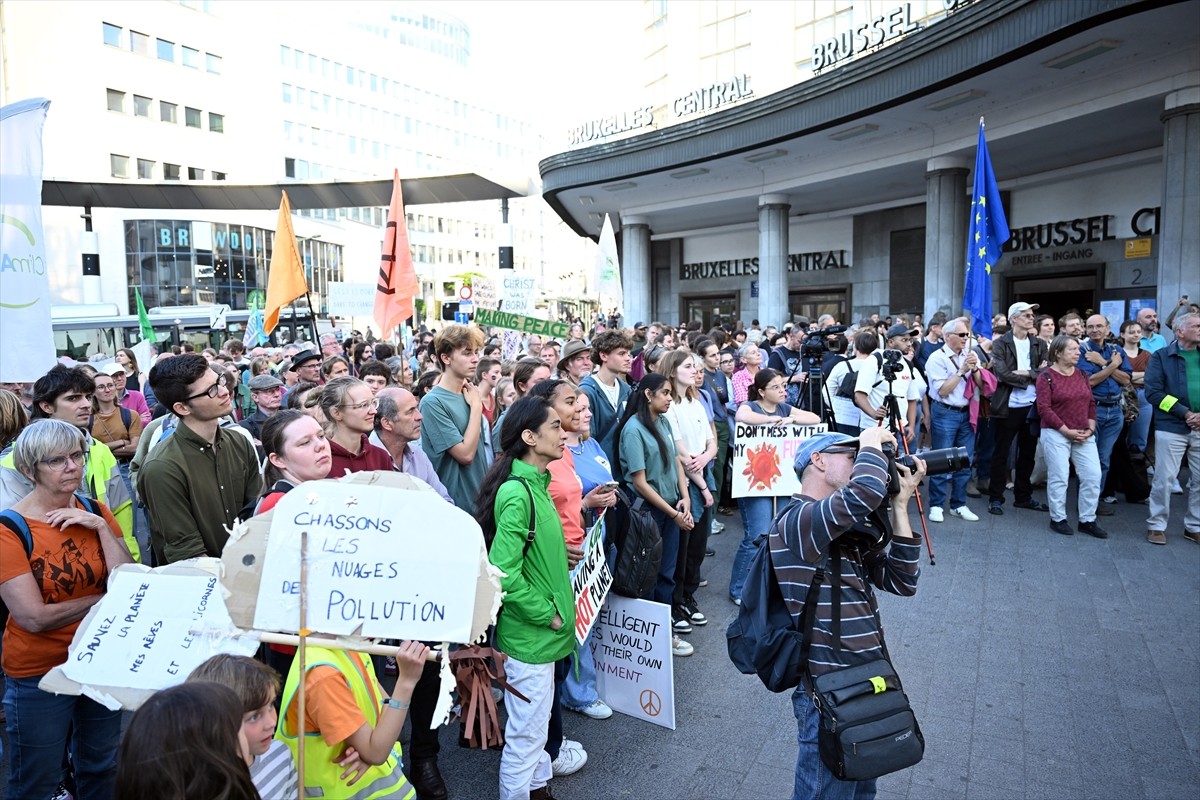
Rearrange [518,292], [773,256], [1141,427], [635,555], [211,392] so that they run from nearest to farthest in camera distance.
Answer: [211,392]
[635,555]
[1141,427]
[518,292]
[773,256]

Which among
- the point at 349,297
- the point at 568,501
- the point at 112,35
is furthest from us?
the point at 112,35

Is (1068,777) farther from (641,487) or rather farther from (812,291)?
(812,291)

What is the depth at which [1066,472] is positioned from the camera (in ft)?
25.4

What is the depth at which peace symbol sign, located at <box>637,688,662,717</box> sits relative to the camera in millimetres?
4172

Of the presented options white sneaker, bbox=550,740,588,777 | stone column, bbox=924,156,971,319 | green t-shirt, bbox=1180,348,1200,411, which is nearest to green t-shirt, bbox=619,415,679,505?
white sneaker, bbox=550,740,588,777

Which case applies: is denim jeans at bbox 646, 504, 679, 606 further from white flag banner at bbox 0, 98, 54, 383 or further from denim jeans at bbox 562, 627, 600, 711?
white flag banner at bbox 0, 98, 54, 383

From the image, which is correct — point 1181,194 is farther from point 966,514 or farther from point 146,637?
point 146,637

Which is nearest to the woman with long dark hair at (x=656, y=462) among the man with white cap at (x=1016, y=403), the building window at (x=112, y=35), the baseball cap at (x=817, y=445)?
the baseball cap at (x=817, y=445)

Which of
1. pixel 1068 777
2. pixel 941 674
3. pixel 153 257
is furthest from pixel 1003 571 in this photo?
pixel 153 257

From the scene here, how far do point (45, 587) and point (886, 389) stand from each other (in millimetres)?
6923

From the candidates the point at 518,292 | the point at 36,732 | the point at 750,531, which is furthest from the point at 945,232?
the point at 36,732

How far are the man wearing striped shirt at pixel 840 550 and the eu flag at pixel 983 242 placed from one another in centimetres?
674

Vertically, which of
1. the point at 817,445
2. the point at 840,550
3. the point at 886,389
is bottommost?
the point at 840,550

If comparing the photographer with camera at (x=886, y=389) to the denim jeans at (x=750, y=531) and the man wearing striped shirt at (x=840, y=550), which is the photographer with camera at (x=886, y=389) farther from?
the man wearing striped shirt at (x=840, y=550)
